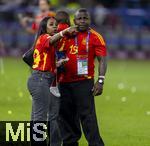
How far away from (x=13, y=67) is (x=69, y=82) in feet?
60.3

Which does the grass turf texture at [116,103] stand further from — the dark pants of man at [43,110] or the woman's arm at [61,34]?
the woman's arm at [61,34]

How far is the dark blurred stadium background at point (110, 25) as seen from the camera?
1486 inches

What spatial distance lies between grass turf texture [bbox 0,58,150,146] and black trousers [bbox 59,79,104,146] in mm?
764

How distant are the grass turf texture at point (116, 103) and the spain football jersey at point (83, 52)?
167 centimetres

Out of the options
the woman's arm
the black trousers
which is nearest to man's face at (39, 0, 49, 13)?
the black trousers

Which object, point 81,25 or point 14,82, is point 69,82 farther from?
point 14,82

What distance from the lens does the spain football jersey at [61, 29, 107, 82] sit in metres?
13.4

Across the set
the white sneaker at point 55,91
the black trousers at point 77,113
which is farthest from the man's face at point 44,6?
the white sneaker at point 55,91

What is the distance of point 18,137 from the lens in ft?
43.7

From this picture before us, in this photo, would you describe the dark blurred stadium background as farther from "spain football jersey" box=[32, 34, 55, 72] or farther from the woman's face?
"spain football jersey" box=[32, 34, 55, 72]

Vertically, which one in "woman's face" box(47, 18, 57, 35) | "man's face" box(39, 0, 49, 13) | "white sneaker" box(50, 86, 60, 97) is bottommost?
"white sneaker" box(50, 86, 60, 97)

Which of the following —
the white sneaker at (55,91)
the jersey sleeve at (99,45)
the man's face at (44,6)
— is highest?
the man's face at (44,6)

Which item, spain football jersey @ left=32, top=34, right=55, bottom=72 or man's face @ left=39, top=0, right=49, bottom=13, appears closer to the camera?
spain football jersey @ left=32, top=34, right=55, bottom=72

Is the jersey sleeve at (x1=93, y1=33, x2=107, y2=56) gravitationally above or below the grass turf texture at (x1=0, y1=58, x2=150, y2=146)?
above
